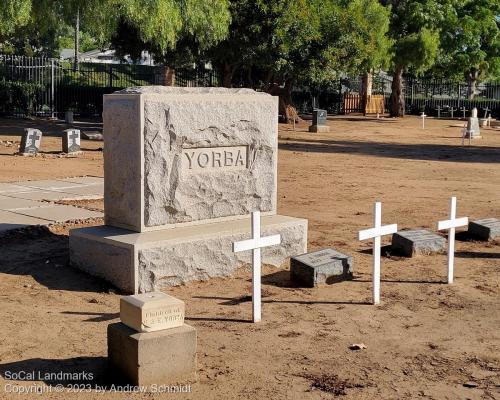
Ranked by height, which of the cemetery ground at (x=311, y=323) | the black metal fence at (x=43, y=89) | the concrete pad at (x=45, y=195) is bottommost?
the cemetery ground at (x=311, y=323)

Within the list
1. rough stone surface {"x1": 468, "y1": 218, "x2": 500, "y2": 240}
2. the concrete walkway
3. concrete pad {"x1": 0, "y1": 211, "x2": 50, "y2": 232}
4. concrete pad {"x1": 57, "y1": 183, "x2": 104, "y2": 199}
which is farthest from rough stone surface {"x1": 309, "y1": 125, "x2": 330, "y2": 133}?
concrete pad {"x1": 0, "y1": 211, "x2": 50, "y2": 232}

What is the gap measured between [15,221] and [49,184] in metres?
3.66

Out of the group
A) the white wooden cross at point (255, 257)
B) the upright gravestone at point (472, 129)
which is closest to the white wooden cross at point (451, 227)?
the white wooden cross at point (255, 257)

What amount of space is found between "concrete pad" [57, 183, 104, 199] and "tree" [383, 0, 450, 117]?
3053 centimetres

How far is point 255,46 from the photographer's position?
27.7m

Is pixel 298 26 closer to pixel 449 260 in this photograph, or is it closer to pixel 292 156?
pixel 292 156

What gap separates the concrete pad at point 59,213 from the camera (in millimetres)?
9625

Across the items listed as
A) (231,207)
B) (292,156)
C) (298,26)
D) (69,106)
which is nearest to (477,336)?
(231,207)

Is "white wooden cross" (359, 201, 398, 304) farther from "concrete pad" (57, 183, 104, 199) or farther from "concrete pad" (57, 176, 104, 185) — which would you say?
"concrete pad" (57, 176, 104, 185)

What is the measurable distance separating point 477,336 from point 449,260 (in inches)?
63.5

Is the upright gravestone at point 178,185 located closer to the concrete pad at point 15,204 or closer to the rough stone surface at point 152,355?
the rough stone surface at point 152,355

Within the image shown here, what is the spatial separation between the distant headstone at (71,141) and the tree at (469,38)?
97.8 feet

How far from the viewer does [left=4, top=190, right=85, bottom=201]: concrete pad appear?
442 inches

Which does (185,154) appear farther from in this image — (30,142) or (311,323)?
(30,142)
